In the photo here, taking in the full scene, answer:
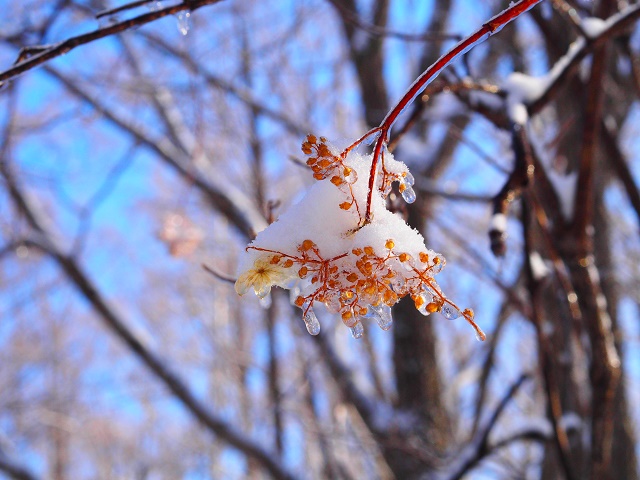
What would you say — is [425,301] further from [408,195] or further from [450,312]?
[408,195]

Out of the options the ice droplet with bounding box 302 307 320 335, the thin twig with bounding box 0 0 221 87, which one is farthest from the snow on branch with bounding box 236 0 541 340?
the thin twig with bounding box 0 0 221 87

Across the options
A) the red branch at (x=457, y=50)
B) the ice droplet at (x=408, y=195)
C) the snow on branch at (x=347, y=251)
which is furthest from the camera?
the ice droplet at (x=408, y=195)

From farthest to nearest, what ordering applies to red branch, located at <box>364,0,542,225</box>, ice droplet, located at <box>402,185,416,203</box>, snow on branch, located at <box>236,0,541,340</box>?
ice droplet, located at <box>402,185,416,203</box> → snow on branch, located at <box>236,0,541,340</box> → red branch, located at <box>364,0,542,225</box>

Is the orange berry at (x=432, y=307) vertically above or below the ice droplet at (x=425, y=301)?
below

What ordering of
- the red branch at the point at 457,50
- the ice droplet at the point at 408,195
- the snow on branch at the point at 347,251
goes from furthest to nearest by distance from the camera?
the ice droplet at the point at 408,195
the snow on branch at the point at 347,251
the red branch at the point at 457,50

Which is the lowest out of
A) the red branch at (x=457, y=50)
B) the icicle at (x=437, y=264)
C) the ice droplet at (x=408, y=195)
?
the icicle at (x=437, y=264)

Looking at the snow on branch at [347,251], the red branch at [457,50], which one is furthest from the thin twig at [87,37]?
the red branch at [457,50]

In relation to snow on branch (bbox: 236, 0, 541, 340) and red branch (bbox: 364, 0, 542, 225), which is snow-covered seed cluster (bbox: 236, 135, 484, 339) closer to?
snow on branch (bbox: 236, 0, 541, 340)

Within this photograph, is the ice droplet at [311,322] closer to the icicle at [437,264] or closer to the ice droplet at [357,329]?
the ice droplet at [357,329]

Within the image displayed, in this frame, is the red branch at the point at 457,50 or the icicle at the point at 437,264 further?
the icicle at the point at 437,264
